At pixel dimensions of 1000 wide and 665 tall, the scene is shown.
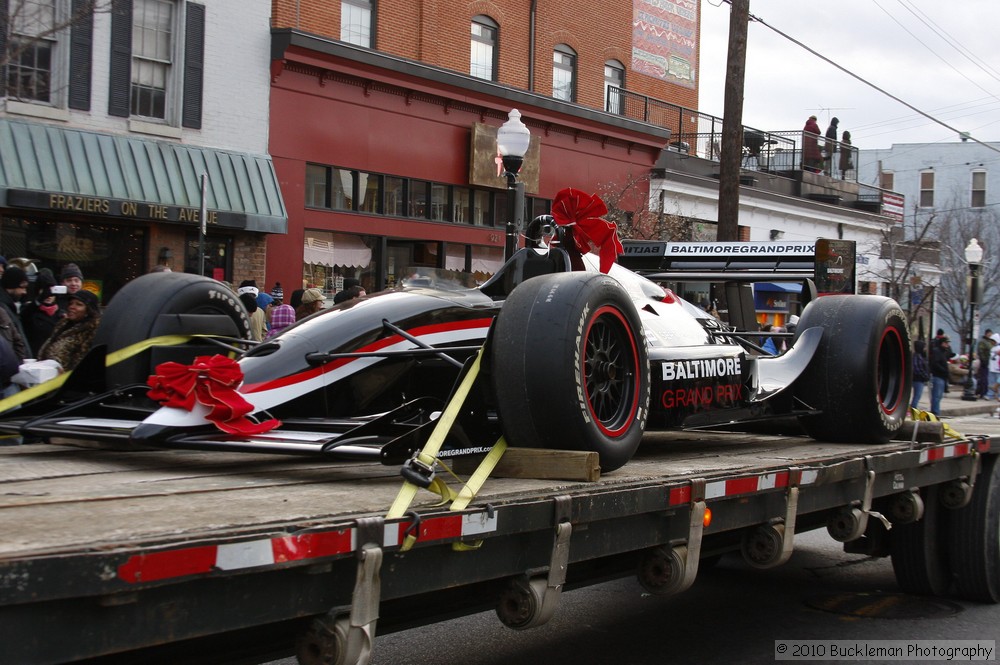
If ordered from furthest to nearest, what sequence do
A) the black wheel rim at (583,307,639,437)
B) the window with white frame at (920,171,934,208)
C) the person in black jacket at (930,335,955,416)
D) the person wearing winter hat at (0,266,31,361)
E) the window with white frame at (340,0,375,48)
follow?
the window with white frame at (920,171,934,208)
the person in black jacket at (930,335,955,416)
the window with white frame at (340,0,375,48)
the person wearing winter hat at (0,266,31,361)
the black wheel rim at (583,307,639,437)

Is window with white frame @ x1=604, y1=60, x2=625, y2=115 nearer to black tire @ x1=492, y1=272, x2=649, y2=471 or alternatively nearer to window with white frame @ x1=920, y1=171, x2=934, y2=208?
black tire @ x1=492, y1=272, x2=649, y2=471

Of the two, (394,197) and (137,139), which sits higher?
(137,139)

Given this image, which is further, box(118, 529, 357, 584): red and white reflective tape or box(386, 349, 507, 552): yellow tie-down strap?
A: box(386, 349, 507, 552): yellow tie-down strap

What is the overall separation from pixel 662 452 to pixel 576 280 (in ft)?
5.14

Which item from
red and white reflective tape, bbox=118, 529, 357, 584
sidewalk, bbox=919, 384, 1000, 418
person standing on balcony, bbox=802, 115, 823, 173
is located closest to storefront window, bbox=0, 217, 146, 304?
red and white reflective tape, bbox=118, 529, 357, 584

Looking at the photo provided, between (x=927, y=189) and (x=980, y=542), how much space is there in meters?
50.3

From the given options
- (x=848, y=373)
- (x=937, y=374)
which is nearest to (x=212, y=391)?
(x=848, y=373)

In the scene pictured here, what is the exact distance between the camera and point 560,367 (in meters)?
4.35

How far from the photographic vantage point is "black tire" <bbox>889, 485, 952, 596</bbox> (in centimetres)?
662

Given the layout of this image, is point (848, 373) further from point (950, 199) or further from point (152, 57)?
point (950, 199)

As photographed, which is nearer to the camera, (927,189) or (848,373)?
(848,373)

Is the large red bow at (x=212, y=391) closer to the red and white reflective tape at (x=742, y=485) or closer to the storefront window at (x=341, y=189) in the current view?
the red and white reflective tape at (x=742, y=485)

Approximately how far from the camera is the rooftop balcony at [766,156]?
27406 millimetres

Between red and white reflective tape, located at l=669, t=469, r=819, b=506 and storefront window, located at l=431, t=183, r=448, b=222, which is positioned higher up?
storefront window, located at l=431, t=183, r=448, b=222
